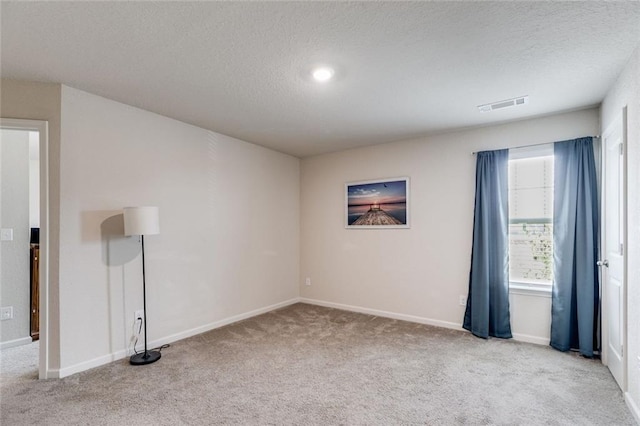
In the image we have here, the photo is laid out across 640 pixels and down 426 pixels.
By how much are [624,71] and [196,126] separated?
4075 mm

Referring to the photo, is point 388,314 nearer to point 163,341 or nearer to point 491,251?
point 491,251

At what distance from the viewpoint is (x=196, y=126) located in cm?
384

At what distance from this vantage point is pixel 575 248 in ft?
10.5

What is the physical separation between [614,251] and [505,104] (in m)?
1.64

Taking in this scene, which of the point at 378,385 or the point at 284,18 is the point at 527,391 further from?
the point at 284,18

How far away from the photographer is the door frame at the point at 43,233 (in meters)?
2.64

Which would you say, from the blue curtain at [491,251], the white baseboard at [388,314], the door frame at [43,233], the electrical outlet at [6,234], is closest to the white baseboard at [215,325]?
the white baseboard at [388,314]

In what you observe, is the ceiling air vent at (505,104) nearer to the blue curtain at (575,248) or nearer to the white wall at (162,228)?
the blue curtain at (575,248)

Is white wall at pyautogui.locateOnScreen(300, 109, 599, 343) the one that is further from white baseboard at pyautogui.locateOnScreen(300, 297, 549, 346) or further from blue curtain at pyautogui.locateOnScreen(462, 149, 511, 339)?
blue curtain at pyautogui.locateOnScreen(462, 149, 511, 339)

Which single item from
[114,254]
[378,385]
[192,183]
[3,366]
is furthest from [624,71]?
[3,366]

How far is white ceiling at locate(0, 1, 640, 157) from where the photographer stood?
1787 mm

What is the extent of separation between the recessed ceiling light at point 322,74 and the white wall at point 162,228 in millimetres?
1963

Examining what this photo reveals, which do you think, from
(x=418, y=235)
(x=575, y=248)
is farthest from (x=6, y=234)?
(x=575, y=248)

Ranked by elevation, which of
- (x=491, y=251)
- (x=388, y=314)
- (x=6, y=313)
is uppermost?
(x=491, y=251)
